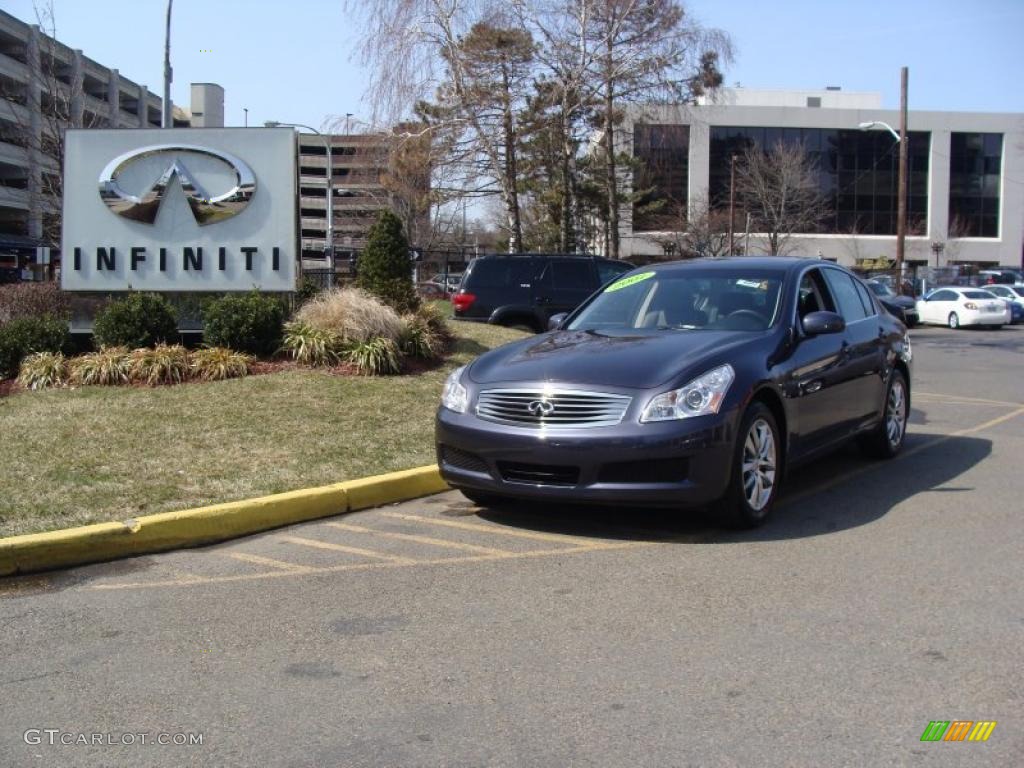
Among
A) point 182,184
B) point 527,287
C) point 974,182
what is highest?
point 974,182

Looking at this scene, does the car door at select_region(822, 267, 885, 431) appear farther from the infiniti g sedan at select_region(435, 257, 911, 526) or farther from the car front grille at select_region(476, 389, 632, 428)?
the car front grille at select_region(476, 389, 632, 428)

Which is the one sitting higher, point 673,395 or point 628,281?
point 628,281

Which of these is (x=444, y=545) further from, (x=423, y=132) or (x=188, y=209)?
(x=423, y=132)

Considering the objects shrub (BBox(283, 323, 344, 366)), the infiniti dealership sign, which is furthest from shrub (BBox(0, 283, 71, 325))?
shrub (BBox(283, 323, 344, 366))

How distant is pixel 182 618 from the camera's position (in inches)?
190

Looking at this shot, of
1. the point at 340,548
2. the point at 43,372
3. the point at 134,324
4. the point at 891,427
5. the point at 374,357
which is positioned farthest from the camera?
the point at 134,324

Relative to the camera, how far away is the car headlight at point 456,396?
6348 millimetres

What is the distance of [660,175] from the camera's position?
42250 mm

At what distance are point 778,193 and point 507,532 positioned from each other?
55.1 m

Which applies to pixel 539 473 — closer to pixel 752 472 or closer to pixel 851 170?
pixel 752 472

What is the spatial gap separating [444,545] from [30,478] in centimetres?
317

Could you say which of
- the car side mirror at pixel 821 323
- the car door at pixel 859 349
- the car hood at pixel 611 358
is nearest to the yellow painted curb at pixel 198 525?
the car hood at pixel 611 358

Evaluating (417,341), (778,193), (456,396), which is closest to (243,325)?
(417,341)

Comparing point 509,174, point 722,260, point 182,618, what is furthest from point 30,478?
point 509,174
